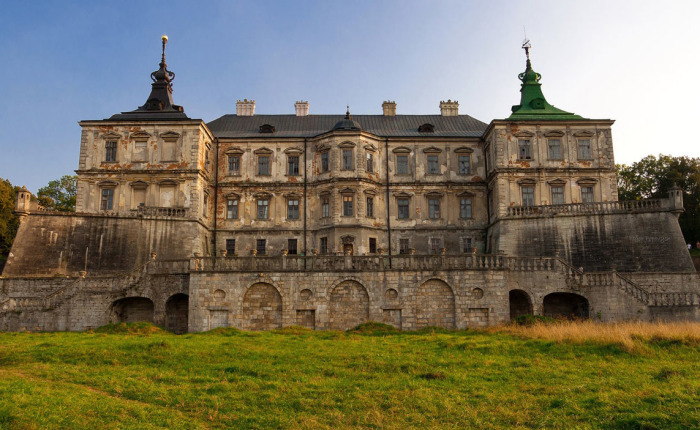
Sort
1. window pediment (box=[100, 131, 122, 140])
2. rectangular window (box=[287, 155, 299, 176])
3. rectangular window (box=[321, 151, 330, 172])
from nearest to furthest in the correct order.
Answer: window pediment (box=[100, 131, 122, 140]) < rectangular window (box=[321, 151, 330, 172]) < rectangular window (box=[287, 155, 299, 176])

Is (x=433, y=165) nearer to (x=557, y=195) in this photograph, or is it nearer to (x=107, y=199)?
(x=557, y=195)

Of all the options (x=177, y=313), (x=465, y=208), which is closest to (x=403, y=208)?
(x=465, y=208)

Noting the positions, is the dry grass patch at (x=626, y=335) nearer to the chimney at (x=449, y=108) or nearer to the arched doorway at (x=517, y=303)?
the arched doorway at (x=517, y=303)

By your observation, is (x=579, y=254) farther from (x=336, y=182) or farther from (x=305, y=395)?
(x=305, y=395)

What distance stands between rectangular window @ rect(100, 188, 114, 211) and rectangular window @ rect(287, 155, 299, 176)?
12.8m

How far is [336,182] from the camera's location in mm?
41156

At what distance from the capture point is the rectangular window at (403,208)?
140 ft

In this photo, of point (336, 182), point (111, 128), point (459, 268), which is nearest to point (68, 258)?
point (111, 128)

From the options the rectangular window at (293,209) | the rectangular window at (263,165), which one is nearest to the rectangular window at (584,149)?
the rectangular window at (293,209)

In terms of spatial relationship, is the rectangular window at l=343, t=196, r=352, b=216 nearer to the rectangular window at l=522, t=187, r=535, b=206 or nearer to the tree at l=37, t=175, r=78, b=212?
the rectangular window at l=522, t=187, r=535, b=206

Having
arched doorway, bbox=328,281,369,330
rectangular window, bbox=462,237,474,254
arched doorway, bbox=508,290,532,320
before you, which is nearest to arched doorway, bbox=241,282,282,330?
arched doorway, bbox=328,281,369,330

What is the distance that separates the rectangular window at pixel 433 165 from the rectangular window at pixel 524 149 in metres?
6.29

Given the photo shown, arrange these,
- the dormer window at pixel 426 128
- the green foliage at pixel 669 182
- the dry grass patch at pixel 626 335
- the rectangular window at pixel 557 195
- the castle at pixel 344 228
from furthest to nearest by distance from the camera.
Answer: the green foliage at pixel 669 182 < the dormer window at pixel 426 128 < the rectangular window at pixel 557 195 < the castle at pixel 344 228 < the dry grass patch at pixel 626 335

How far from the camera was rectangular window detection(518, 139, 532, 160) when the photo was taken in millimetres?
40625
